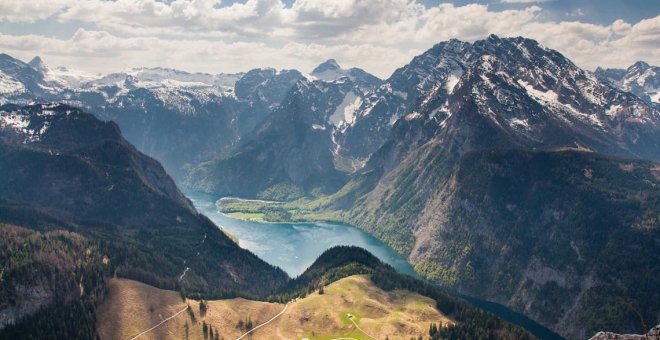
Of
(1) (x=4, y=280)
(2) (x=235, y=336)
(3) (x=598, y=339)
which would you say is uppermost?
(3) (x=598, y=339)

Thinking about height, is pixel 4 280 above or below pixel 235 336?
above

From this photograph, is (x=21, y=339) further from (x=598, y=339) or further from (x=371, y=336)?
(x=598, y=339)

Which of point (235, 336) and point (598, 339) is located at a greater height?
point (598, 339)

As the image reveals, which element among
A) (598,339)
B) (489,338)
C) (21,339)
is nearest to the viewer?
→ (598,339)

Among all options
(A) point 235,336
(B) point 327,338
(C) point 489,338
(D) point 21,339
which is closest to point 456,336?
(C) point 489,338

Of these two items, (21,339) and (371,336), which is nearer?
(21,339)

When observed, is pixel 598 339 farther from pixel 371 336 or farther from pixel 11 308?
pixel 11 308

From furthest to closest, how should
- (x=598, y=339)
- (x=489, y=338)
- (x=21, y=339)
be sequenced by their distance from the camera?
(x=489, y=338)
(x=21, y=339)
(x=598, y=339)

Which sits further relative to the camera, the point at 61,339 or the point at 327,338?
the point at 327,338

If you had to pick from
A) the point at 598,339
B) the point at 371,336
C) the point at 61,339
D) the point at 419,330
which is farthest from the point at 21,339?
the point at 598,339
